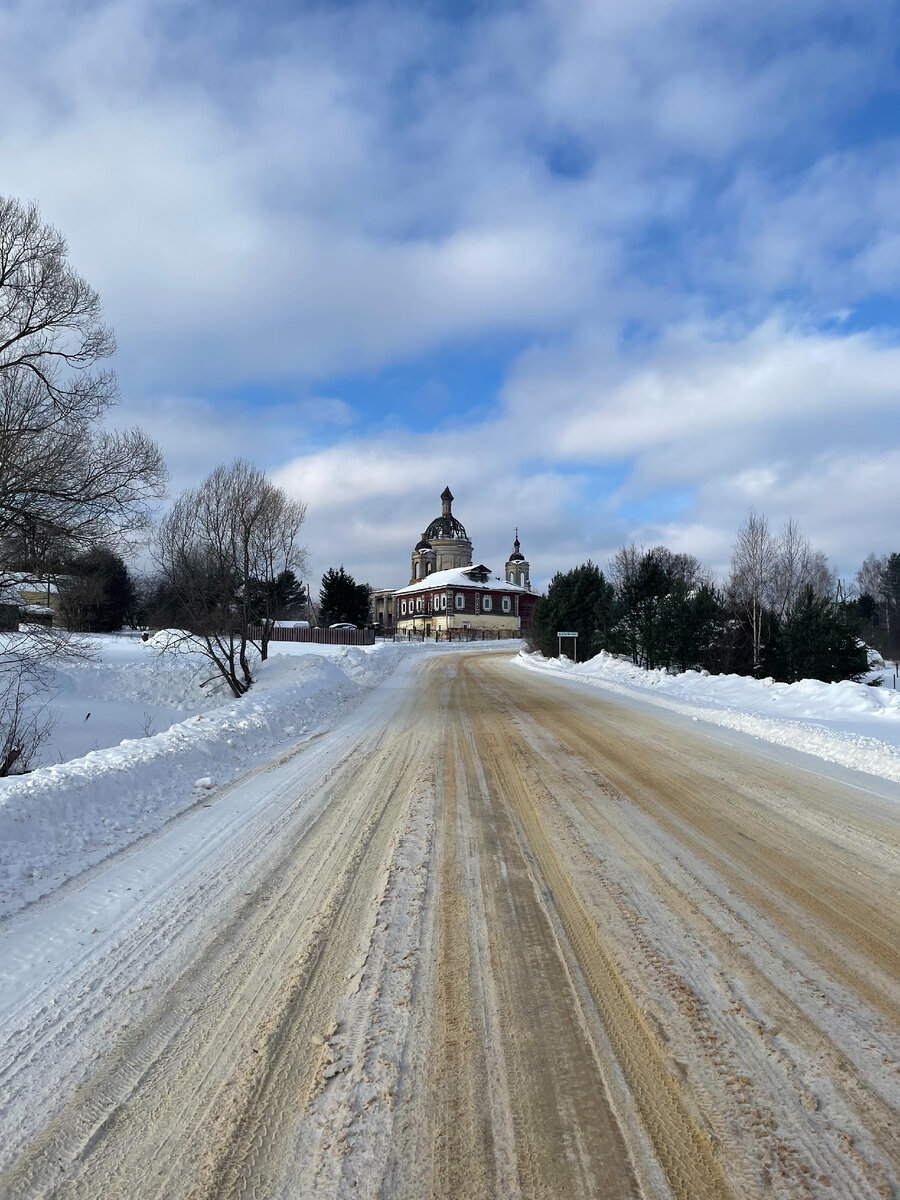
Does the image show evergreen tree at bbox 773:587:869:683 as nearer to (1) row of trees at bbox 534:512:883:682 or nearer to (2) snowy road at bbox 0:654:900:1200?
(1) row of trees at bbox 534:512:883:682

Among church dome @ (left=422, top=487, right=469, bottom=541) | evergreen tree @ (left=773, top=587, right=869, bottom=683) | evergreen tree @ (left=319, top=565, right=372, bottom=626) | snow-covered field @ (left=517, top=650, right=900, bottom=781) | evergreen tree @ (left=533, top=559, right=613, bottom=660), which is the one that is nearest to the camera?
snow-covered field @ (left=517, top=650, right=900, bottom=781)

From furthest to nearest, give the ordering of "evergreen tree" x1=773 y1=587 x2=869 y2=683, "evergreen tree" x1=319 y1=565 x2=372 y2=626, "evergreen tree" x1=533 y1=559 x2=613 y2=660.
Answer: "evergreen tree" x1=319 y1=565 x2=372 y2=626, "evergreen tree" x1=533 y1=559 x2=613 y2=660, "evergreen tree" x1=773 y1=587 x2=869 y2=683

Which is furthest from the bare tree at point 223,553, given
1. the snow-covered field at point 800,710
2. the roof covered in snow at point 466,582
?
the roof covered in snow at point 466,582

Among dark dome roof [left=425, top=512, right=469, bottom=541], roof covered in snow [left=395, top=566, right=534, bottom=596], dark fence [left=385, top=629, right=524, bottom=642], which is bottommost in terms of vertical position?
dark fence [left=385, top=629, right=524, bottom=642]

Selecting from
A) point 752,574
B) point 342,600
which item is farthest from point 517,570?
point 752,574

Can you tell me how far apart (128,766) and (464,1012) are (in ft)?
19.7

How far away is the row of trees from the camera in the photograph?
20.3 meters

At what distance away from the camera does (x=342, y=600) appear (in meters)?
67.9

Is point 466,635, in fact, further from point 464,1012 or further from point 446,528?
point 464,1012

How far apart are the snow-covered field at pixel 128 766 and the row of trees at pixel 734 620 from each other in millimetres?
11795

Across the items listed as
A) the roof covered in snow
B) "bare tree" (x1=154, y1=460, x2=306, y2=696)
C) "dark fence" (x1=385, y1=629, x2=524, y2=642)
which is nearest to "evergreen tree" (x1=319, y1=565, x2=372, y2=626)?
"dark fence" (x1=385, y1=629, x2=524, y2=642)

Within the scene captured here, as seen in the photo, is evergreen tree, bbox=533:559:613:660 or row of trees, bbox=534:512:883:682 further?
evergreen tree, bbox=533:559:613:660

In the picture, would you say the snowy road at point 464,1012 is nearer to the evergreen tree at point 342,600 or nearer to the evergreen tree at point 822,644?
the evergreen tree at point 822,644

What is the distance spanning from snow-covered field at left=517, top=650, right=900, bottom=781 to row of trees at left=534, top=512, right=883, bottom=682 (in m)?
2.20
